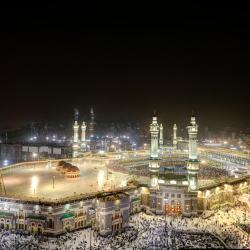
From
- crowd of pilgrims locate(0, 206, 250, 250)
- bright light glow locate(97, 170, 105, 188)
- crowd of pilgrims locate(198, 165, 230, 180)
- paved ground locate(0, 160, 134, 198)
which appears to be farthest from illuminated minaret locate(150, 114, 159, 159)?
crowd of pilgrims locate(198, 165, 230, 180)

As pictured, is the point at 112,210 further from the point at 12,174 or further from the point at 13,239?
the point at 12,174

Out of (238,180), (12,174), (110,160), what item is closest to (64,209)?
A: (12,174)

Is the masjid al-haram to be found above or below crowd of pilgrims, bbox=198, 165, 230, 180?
below

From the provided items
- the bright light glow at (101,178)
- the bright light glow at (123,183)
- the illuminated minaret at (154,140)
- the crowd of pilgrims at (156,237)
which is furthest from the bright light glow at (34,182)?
the illuminated minaret at (154,140)

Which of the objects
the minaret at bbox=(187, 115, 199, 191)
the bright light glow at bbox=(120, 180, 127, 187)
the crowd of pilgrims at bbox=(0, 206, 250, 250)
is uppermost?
the minaret at bbox=(187, 115, 199, 191)

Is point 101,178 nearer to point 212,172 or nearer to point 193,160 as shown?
point 193,160

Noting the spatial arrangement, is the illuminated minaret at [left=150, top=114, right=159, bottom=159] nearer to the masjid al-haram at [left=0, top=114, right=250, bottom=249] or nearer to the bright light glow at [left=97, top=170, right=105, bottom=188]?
the masjid al-haram at [left=0, top=114, right=250, bottom=249]

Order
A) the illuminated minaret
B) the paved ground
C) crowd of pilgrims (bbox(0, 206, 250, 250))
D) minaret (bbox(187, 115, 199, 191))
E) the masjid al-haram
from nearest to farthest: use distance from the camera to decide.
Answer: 1. crowd of pilgrims (bbox(0, 206, 250, 250))
2. the masjid al-haram
3. the paved ground
4. minaret (bbox(187, 115, 199, 191))
5. the illuminated minaret
